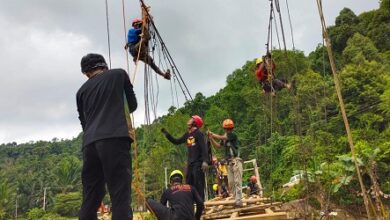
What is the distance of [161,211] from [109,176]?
2020 millimetres

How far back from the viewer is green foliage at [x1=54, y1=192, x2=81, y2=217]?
50781mm

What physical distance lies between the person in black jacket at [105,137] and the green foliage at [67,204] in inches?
2002

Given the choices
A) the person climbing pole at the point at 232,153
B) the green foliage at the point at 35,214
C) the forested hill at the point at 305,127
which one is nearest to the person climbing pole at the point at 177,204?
the forested hill at the point at 305,127

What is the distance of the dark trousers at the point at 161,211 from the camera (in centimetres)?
449

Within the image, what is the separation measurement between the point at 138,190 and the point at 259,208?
2.28 m

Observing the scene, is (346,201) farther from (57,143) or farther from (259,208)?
(57,143)

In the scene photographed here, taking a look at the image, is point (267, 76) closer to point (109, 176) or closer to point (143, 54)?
point (143, 54)

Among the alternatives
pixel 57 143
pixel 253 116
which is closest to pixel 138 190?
pixel 253 116

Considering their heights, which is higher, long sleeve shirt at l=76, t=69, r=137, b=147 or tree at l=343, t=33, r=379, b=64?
tree at l=343, t=33, r=379, b=64

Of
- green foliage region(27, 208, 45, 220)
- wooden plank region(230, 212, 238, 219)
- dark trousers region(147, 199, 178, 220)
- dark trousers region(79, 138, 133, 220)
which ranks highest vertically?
green foliage region(27, 208, 45, 220)

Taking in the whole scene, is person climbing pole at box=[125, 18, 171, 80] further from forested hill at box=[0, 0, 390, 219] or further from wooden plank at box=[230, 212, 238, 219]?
wooden plank at box=[230, 212, 238, 219]

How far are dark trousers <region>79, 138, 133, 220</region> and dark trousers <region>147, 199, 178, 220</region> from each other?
1.79 m

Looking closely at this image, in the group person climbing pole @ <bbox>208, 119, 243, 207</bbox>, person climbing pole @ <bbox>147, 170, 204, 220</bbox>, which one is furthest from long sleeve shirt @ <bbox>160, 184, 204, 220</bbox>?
person climbing pole @ <bbox>208, 119, 243, 207</bbox>

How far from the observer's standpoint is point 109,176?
103 inches
